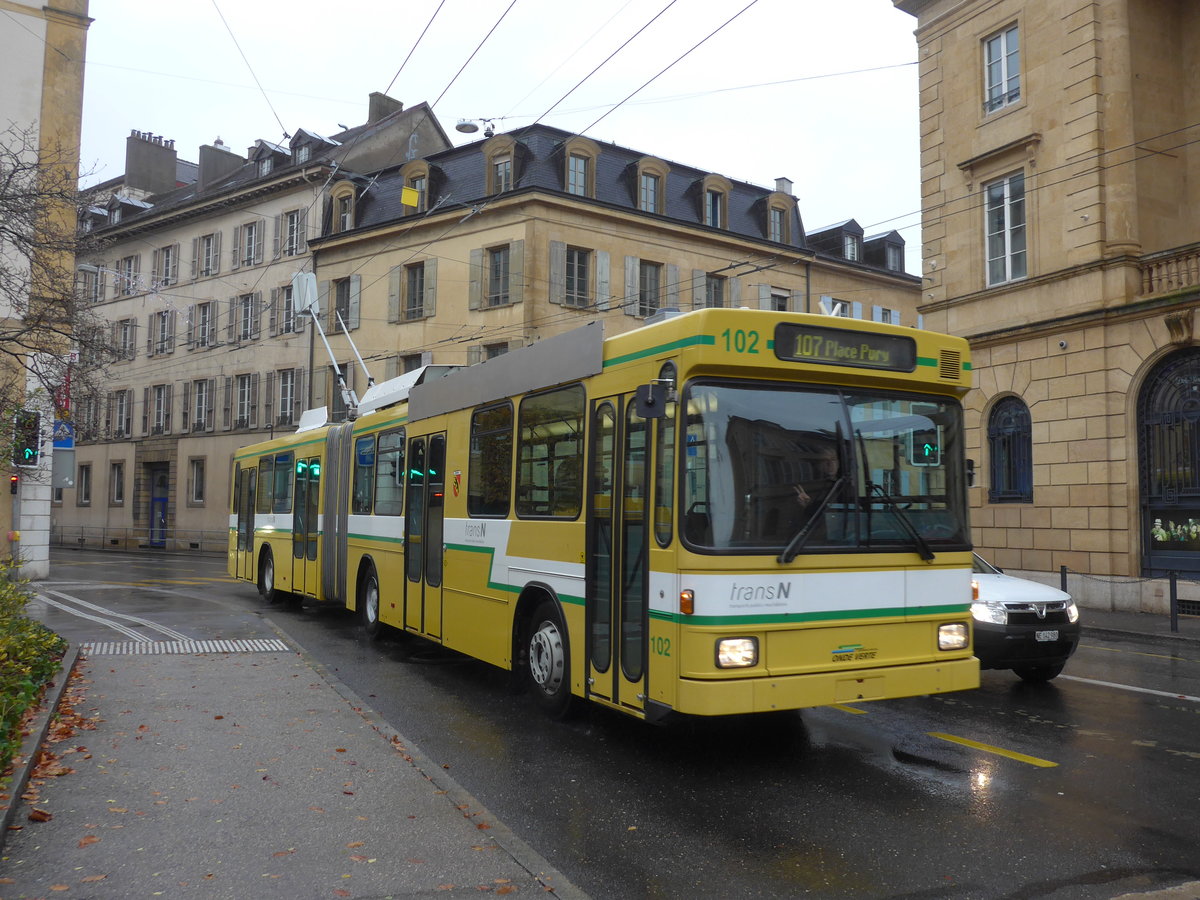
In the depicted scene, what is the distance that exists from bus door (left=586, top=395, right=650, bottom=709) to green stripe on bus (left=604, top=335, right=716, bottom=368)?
27 cm

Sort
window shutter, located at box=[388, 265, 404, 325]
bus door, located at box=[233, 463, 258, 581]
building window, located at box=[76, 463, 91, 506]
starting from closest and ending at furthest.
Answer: bus door, located at box=[233, 463, 258, 581] < window shutter, located at box=[388, 265, 404, 325] < building window, located at box=[76, 463, 91, 506]

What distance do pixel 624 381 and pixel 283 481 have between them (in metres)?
11.4

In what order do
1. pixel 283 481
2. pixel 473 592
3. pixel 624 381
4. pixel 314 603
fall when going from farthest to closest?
pixel 314 603
pixel 283 481
pixel 473 592
pixel 624 381

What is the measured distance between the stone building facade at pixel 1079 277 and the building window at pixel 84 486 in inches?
1664

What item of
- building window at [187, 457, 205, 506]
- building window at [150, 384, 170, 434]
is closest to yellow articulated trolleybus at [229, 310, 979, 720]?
building window at [187, 457, 205, 506]

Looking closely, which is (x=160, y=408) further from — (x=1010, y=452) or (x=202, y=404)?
(x=1010, y=452)

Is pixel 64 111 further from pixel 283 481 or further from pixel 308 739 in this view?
pixel 308 739

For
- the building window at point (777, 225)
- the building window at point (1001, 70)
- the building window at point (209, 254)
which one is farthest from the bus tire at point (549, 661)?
the building window at point (209, 254)

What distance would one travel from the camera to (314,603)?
61.5 feet

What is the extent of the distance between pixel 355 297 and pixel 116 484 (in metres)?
19.4

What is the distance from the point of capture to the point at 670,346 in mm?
6527

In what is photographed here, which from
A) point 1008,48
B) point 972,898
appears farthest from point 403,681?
point 1008,48

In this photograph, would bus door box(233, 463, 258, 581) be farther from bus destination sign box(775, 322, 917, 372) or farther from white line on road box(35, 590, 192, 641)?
bus destination sign box(775, 322, 917, 372)

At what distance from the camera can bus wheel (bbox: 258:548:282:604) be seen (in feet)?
59.2
